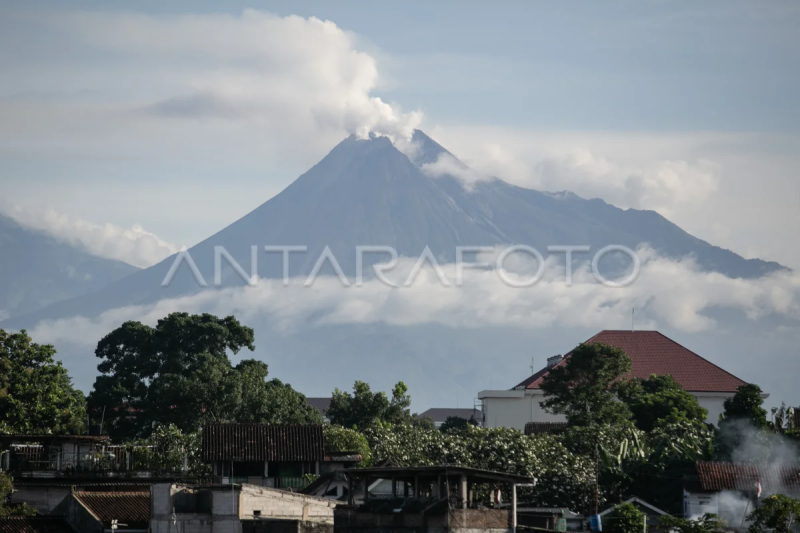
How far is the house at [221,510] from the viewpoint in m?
44.1

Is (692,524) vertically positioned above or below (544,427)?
below

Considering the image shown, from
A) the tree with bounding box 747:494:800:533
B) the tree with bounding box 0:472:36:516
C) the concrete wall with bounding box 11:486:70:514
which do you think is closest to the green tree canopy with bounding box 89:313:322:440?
the concrete wall with bounding box 11:486:70:514

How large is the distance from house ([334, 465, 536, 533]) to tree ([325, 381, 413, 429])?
39671 mm

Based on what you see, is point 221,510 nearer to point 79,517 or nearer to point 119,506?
point 119,506

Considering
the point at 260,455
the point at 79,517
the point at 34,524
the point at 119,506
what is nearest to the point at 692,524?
the point at 260,455

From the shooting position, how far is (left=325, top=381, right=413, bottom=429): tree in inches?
3260

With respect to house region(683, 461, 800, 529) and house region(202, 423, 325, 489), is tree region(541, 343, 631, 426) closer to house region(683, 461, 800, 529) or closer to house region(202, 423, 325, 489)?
house region(683, 461, 800, 529)

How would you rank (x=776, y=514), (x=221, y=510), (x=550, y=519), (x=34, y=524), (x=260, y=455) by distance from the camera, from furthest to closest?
(x=260, y=455)
(x=550, y=519)
(x=34, y=524)
(x=776, y=514)
(x=221, y=510)

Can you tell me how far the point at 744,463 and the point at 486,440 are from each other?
1419 cm

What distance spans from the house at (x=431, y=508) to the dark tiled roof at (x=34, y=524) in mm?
13018

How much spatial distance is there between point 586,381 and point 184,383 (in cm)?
2551

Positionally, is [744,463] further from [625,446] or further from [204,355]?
[204,355]

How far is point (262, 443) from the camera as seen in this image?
188 feet

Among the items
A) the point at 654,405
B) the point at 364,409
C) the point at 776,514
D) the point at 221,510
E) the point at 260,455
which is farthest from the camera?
the point at 364,409
